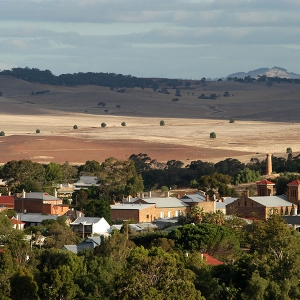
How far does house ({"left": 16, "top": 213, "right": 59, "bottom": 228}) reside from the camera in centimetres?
7006

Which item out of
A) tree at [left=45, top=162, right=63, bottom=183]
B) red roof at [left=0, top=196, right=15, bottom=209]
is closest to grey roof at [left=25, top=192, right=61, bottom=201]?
red roof at [left=0, top=196, right=15, bottom=209]

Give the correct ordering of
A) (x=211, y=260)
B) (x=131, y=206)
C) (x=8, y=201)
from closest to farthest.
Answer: (x=211, y=260)
(x=131, y=206)
(x=8, y=201)

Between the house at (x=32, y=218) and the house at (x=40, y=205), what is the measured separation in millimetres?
3215

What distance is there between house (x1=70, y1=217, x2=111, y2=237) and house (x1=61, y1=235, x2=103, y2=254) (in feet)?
Answer: 18.9

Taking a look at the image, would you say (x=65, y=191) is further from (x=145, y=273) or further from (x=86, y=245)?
(x=145, y=273)

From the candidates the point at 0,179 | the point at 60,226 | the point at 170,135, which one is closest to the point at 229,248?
the point at 60,226

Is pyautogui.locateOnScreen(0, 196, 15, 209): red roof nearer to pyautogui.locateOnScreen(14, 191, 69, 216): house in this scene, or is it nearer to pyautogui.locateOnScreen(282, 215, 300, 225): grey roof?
pyautogui.locateOnScreen(14, 191, 69, 216): house

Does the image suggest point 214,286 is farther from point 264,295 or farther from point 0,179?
point 0,179

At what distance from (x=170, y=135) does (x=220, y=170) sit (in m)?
55.0

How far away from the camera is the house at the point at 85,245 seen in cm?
5622

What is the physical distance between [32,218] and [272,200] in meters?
15.4

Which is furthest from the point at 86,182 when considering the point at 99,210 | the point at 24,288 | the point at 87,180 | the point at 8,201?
the point at 24,288

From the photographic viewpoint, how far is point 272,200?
76.2 m

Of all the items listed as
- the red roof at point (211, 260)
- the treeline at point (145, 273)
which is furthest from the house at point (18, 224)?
the red roof at point (211, 260)
